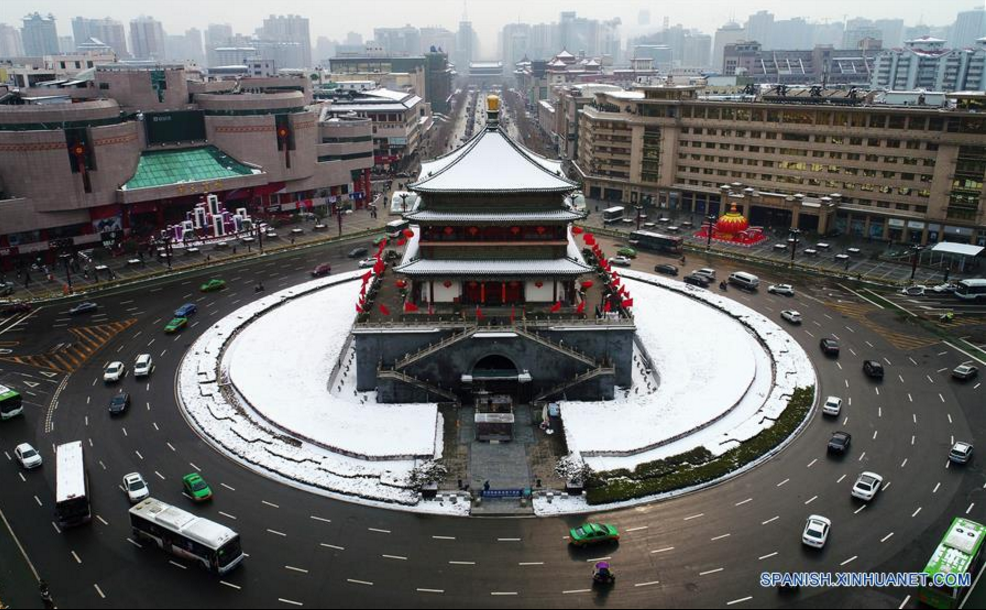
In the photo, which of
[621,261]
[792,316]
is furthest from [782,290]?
[621,261]

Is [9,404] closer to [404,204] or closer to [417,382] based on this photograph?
[417,382]

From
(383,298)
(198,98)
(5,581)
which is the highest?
(198,98)

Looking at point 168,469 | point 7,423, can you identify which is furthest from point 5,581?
point 7,423

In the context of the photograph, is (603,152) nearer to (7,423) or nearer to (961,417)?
(961,417)

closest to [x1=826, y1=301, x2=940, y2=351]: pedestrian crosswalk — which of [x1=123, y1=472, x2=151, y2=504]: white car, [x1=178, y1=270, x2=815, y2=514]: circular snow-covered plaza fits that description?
[x1=178, y1=270, x2=815, y2=514]: circular snow-covered plaza

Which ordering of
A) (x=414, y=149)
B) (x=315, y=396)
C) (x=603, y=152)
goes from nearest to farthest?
(x=315, y=396) < (x=603, y=152) < (x=414, y=149)

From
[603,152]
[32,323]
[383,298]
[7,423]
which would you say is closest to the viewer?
[7,423]
